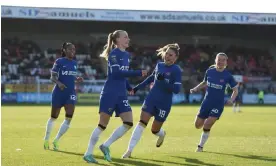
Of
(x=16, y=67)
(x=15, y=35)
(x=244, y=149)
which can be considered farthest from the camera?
(x=15, y=35)

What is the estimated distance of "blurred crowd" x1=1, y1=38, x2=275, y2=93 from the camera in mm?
44125

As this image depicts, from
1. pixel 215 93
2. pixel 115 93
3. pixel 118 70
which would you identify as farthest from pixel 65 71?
pixel 215 93

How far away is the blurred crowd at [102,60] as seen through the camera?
145 ft

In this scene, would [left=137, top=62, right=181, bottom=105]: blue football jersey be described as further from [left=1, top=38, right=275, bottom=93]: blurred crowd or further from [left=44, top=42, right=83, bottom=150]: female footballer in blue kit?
[left=1, top=38, right=275, bottom=93]: blurred crowd

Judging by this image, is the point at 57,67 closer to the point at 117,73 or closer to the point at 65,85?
the point at 65,85

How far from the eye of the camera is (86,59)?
153ft

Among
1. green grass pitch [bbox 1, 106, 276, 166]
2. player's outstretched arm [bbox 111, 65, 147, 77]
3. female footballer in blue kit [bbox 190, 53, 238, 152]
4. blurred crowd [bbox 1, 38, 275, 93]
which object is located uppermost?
blurred crowd [bbox 1, 38, 275, 93]

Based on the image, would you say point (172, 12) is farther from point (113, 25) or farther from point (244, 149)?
point (244, 149)

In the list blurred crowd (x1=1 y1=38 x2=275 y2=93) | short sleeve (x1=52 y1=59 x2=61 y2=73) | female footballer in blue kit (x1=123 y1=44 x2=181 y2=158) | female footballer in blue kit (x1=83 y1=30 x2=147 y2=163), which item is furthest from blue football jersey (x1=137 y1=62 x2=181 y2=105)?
blurred crowd (x1=1 y1=38 x2=275 y2=93)

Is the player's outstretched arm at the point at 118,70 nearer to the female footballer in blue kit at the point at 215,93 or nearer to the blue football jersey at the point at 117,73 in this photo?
the blue football jersey at the point at 117,73

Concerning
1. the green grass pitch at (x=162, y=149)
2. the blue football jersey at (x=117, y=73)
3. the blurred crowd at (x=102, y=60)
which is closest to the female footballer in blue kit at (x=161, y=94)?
the green grass pitch at (x=162, y=149)

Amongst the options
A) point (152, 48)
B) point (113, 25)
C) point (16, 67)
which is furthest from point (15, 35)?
point (152, 48)

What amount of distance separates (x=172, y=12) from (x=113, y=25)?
284 inches

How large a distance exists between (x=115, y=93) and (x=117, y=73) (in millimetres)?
391
